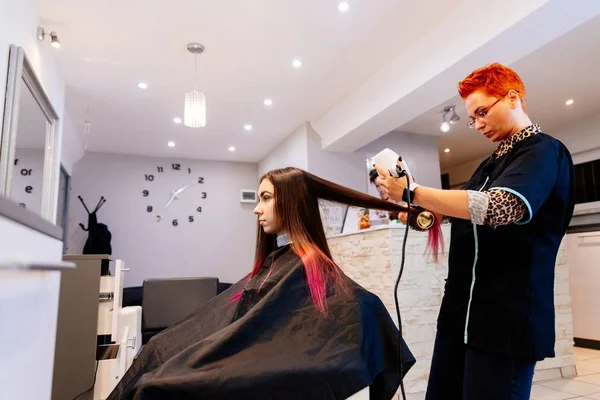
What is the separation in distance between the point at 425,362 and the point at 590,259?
2592 mm

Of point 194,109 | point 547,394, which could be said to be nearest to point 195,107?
point 194,109

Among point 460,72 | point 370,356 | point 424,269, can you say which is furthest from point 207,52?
point 370,356

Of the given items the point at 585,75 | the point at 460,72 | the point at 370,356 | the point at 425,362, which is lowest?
the point at 425,362

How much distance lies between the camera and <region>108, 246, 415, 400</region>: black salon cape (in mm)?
868

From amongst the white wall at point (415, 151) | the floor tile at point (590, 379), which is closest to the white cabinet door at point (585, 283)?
the floor tile at point (590, 379)

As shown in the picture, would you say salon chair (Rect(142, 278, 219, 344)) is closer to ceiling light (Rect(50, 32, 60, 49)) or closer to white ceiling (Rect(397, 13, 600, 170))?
ceiling light (Rect(50, 32, 60, 49))

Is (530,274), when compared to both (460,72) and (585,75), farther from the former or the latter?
(585,75)

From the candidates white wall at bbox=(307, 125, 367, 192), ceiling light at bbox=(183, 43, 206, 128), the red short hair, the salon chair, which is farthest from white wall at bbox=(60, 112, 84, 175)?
the red short hair

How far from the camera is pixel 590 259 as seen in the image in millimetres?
4156

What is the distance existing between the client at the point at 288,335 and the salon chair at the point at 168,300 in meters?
2.16

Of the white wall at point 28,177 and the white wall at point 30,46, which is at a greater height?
the white wall at point 30,46

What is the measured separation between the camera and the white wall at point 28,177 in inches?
104

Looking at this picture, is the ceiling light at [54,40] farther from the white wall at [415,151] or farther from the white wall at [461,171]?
the white wall at [461,171]

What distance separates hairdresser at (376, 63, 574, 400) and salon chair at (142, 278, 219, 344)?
2657mm
